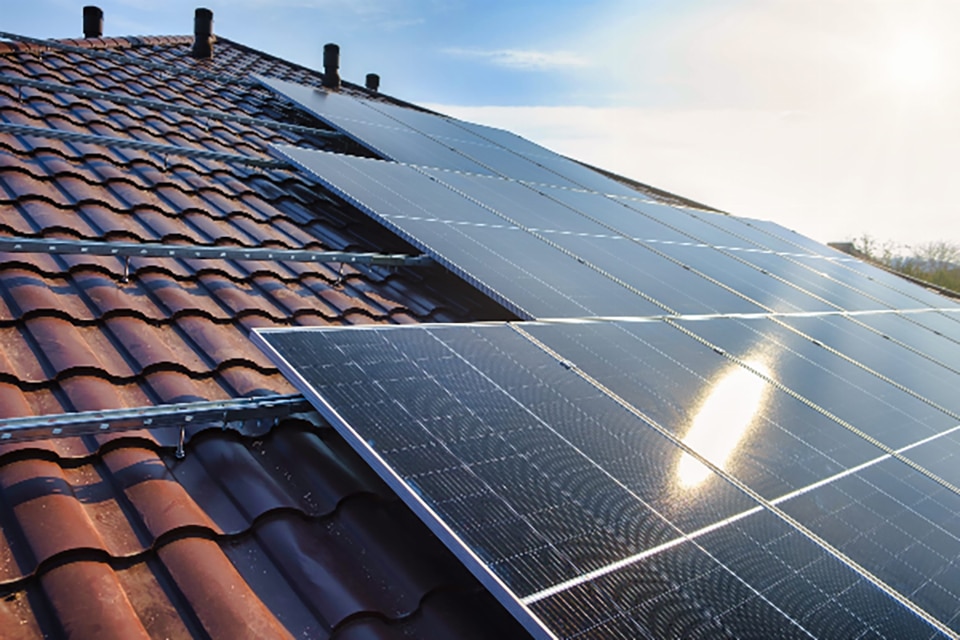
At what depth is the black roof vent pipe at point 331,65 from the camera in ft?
46.9

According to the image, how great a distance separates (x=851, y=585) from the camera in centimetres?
322

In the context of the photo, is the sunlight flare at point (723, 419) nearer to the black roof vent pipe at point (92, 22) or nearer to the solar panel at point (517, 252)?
the solar panel at point (517, 252)

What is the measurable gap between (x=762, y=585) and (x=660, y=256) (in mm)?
5558

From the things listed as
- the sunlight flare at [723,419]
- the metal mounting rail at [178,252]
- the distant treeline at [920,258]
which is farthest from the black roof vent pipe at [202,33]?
the distant treeline at [920,258]

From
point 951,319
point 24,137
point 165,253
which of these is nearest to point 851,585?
point 165,253

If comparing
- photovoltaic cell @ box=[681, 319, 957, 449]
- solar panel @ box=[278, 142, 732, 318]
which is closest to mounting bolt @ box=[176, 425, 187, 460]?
solar panel @ box=[278, 142, 732, 318]

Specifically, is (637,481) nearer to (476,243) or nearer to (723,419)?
(723,419)

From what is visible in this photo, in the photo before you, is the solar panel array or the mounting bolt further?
the mounting bolt

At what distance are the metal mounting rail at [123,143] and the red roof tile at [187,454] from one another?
12 cm

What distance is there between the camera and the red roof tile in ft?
9.27

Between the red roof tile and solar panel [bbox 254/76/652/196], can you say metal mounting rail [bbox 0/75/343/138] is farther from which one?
the red roof tile

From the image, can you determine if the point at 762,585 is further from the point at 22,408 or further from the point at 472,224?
the point at 472,224

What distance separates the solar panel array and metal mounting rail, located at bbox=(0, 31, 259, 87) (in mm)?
4710

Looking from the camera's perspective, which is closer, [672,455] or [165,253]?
[672,455]
